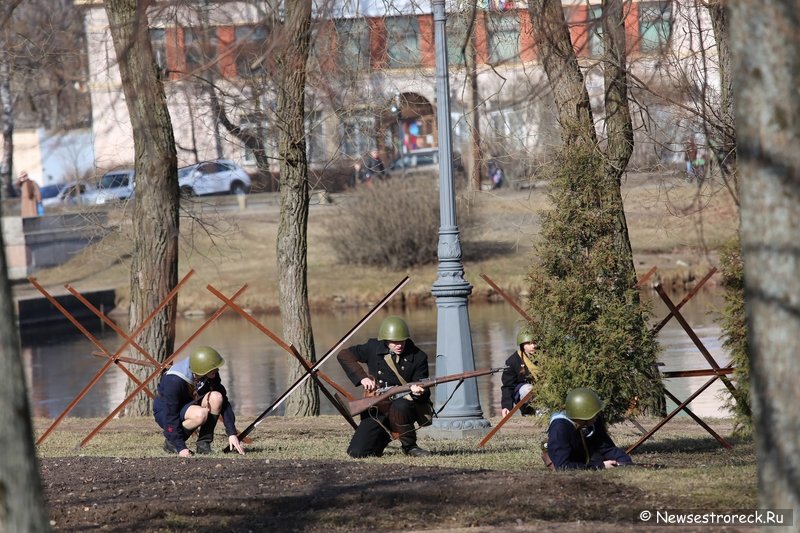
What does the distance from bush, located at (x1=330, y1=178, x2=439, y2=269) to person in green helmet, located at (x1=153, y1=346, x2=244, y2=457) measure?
2522cm

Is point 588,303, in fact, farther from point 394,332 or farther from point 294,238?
Result: point 294,238

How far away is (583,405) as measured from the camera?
8.37m

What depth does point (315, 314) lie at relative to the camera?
110 ft

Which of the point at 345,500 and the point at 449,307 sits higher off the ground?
the point at 449,307

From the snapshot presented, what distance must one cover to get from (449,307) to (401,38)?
487 cm

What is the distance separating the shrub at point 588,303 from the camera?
9.30 m

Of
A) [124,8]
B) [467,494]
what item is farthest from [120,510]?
[124,8]

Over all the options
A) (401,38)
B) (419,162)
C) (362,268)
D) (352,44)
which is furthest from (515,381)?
(419,162)

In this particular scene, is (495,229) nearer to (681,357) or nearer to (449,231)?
(681,357)

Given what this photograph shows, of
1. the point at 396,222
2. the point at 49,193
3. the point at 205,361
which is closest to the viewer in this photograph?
the point at 205,361

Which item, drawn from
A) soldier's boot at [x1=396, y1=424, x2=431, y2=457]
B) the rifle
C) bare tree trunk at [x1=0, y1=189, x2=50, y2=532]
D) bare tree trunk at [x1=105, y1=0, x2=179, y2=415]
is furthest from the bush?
bare tree trunk at [x1=0, y1=189, x2=50, y2=532]

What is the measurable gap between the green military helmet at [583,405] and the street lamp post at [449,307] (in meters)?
3.45

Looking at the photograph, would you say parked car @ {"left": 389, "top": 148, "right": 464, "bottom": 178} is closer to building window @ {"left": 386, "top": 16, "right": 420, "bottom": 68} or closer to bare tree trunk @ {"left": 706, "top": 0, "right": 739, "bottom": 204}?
building window @ {"left": 386, "top": 16, "right": 420, "bottom": 68}

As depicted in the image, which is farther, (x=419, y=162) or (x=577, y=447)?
(x=419, y=162)
